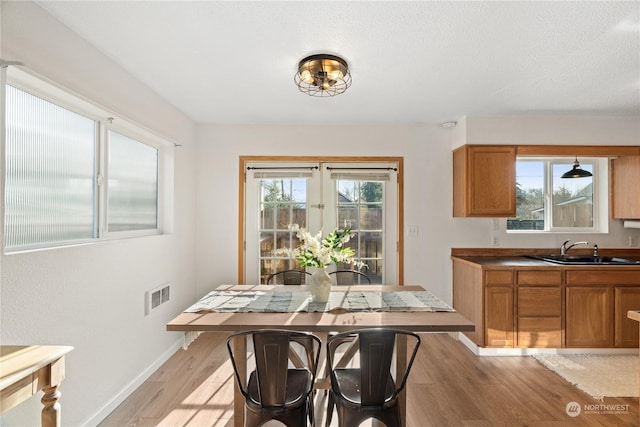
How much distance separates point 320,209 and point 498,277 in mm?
2005

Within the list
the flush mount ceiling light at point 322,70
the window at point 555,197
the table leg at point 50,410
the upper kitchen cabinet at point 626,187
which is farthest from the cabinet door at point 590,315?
the table leg at point 50,410

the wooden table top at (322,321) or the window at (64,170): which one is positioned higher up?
the window at (64,170)

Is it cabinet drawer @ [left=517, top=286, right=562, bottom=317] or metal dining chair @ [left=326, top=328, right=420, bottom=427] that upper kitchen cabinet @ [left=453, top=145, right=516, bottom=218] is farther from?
metal dining chair @ [left=326, top=328, right=420, bottom=427]

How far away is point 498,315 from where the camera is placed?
3.24m

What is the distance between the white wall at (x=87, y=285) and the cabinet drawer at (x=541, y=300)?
344cm

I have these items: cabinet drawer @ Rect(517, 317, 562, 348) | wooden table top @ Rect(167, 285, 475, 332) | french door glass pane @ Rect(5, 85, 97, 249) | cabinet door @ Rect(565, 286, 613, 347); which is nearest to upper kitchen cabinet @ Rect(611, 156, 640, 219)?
cabinet door @ Rect(565, 286, 613, 347)

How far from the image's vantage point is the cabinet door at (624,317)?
10.6ft

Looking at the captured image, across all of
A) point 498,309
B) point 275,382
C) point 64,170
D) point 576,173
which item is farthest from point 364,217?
point 64,170

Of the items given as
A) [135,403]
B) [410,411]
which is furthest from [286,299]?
[135,403]

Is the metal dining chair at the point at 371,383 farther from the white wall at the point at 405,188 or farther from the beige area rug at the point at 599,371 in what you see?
the white wall at the point at 405,188

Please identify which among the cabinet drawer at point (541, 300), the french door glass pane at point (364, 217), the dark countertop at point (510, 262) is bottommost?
the cabinet drawer at point (541, 300)

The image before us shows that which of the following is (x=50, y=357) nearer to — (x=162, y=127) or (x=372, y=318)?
(x=372, y=318)

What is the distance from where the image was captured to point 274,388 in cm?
157

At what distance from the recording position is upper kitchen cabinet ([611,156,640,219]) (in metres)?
3.63
